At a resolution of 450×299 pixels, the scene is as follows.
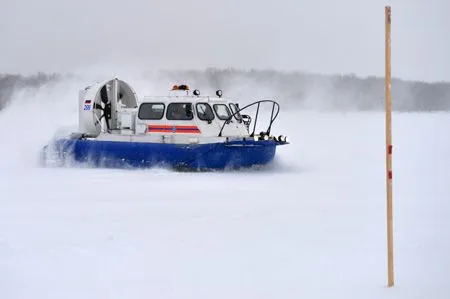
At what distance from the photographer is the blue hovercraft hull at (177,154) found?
39.2 ft

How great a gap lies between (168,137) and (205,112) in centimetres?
83

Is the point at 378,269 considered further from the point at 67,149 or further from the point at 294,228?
the point at 67,149

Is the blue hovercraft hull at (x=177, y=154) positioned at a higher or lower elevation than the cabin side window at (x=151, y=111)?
lower

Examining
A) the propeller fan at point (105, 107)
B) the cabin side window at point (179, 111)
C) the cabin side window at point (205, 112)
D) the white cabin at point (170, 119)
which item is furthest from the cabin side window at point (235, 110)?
the propeller fan at point (105, 107)

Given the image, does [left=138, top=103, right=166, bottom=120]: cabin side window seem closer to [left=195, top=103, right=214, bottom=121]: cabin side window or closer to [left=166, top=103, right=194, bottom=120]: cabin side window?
[left=166, top=103, right=194, bottom=120]: cabin side window

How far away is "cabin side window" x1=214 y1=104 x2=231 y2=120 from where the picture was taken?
12586 millimetres

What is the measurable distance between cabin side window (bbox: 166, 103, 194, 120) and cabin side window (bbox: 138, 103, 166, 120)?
0.60 feet

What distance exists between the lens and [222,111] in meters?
12.8

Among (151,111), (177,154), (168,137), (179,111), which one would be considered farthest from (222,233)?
(151,111)

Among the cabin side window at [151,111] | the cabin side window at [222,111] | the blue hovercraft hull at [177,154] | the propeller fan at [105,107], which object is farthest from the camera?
the propeller fan at [105,107]

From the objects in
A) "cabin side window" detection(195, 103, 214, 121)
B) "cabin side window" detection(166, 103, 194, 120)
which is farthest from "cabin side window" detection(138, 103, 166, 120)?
"cabin side window" detection(195, 103, 214, 121)

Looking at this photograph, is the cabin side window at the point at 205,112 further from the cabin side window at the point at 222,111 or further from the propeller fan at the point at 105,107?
the propeller fan at the point at 105,107

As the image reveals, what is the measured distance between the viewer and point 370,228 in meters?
Answer: 6.26

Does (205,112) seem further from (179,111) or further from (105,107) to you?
(105,107)
